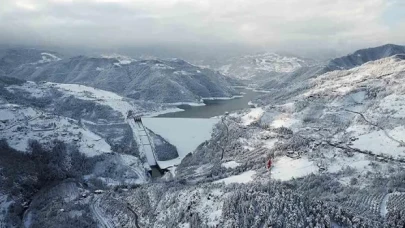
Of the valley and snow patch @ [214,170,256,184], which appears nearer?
the valley

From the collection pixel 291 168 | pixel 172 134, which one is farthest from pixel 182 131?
pixel 291 168

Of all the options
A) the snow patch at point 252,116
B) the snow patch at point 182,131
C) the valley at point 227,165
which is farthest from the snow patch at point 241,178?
the snow patch at point 252,116

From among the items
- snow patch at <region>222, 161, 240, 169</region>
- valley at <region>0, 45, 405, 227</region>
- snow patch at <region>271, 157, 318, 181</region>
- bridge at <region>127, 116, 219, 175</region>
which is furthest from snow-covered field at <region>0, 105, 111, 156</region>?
snow patch at <region>271, 157, 318, 181</region>

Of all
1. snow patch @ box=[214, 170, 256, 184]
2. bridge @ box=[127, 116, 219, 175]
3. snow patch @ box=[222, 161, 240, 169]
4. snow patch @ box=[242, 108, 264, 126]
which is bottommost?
bridge @ box=[127, 116, 219, 175]

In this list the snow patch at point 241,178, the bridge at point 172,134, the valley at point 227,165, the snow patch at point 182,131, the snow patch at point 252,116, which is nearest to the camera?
the valley at point 227,165

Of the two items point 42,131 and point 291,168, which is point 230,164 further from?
point 42,131

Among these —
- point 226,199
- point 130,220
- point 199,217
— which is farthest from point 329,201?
point 130,220

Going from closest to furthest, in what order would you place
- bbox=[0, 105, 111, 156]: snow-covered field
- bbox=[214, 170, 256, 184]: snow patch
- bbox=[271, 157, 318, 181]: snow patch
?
bbox=[271, 157, 318, 181]: snow patch, bbox=[214, 170, 256, 184]: snow patch, bbox=[0, 105, 111, 156]: snow-covered field

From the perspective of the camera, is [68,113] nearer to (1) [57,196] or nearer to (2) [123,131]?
(2) [123,131]

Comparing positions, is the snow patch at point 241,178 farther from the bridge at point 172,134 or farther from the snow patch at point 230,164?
the bridge at point 172,134

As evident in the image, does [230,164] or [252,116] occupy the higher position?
[252,116]

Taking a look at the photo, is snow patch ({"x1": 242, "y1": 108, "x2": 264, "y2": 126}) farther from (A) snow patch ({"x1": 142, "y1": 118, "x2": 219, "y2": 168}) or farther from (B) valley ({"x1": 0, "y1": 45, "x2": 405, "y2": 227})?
(A) snow patch ({"x1": 142, "y1": 118, "x2": 219, "y2": 168})
